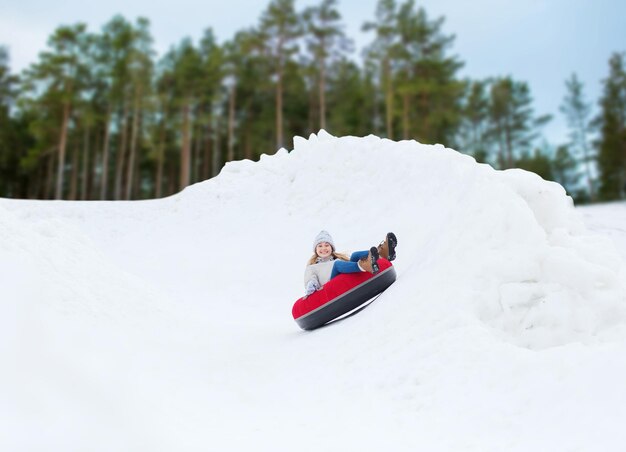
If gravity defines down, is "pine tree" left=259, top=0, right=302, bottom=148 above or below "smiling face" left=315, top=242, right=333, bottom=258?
above

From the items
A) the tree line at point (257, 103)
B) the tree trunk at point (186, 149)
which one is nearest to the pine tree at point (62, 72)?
the tree line at point (257, 103)

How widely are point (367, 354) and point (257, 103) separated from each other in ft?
98.0

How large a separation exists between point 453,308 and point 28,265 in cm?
397

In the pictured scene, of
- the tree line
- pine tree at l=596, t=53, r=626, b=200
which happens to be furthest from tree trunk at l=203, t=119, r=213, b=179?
pine tree at l=596, t=53, r=626, b=200

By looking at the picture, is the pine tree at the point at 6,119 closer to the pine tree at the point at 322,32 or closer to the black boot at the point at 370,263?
the pine tree at the point at 322,32

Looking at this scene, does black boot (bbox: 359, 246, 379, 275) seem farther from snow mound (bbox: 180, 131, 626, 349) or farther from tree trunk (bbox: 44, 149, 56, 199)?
tree trunk (bbox: 44, 149, 56, 199)

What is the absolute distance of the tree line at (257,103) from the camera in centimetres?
2703

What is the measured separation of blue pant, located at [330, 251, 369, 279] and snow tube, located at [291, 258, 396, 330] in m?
0.07

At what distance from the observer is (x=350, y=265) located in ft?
19.9

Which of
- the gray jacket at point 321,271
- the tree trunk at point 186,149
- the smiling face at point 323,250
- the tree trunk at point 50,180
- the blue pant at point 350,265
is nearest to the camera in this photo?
the blue pant at point 350,265

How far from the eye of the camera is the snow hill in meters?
3.24

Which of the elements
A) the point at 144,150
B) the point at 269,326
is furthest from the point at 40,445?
the point at 144,150

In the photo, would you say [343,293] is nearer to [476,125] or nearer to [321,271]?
[321,271]

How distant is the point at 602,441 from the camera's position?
2.98 metres
